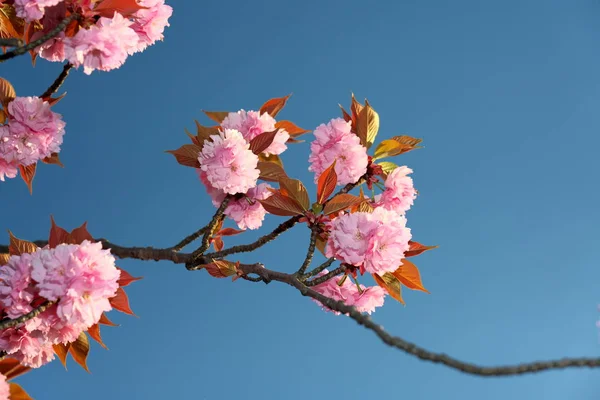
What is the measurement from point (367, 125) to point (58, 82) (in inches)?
37.0

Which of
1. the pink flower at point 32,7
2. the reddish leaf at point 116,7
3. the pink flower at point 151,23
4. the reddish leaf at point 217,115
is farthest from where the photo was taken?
the reddish leaf at point 217,115

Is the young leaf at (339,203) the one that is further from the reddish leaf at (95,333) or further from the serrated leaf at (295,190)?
the reddish leaf at (95,333)

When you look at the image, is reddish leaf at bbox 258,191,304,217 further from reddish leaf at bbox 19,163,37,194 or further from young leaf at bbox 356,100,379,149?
reddish leaf at bbox 19,163,37,194

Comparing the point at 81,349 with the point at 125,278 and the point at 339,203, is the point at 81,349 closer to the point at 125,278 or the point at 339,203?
the point at 125,278

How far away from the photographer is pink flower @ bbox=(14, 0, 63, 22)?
1379mm

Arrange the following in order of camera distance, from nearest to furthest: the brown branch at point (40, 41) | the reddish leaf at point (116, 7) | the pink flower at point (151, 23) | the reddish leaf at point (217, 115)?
the brown branch at point (40, 41) < the reddish leaf at point (116, 7) < the pink flower at point (151, 23) < the reddish leaf at point (217, 115)

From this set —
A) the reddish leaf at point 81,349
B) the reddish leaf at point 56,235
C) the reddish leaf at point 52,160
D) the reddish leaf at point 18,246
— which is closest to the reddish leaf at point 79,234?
the reddish leaf at point 56,235

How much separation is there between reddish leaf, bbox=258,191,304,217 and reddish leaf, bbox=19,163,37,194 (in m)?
0.85

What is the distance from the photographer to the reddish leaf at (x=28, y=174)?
1.87m

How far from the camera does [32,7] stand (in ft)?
4.55

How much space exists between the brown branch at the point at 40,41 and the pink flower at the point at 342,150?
746 mm

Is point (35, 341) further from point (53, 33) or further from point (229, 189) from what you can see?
point (53, 33)

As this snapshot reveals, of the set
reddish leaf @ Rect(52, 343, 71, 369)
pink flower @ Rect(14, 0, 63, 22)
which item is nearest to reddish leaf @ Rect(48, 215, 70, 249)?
reddish leaf @ Rect(52, 343, 71, 369)

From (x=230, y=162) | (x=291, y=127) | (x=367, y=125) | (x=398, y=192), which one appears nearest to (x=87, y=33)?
(x=230, y=162)
